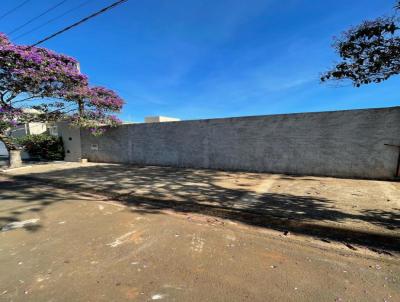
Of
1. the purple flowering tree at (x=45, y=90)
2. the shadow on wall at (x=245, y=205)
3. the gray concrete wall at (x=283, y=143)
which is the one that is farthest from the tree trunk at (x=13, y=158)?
the shadow on wall at (x=245, y=205)

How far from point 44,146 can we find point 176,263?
644 inches

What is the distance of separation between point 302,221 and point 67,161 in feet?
49.0

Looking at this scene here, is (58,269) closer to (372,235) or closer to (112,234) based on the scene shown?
(112,234)

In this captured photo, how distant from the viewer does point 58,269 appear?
287 centimetres

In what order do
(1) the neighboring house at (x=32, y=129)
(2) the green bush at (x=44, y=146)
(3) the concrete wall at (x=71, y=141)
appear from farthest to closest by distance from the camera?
(1) the neighboring house at (x=32, y=129), (2) the green bush at (x=44, y=146), (3) the concrete wall at (x=71, y=141)

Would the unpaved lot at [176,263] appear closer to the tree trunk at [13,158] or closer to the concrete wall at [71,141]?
the tree trunk at [13,158]

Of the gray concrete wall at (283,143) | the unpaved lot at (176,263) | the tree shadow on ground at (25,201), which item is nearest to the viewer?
the unpaved lot at (176,263)

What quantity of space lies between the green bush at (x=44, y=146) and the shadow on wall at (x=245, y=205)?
835 centimetres

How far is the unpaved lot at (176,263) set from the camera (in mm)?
2420

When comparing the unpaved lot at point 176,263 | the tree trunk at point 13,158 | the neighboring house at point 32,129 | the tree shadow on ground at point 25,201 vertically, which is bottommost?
the unpaved lot at point 176,263

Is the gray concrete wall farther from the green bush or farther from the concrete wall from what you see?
the green bush

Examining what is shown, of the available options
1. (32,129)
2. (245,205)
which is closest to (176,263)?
(245,205)

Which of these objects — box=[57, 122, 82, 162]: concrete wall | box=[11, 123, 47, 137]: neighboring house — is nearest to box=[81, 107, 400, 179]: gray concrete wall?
box=[57, 122, 82, 162]: concrete wall

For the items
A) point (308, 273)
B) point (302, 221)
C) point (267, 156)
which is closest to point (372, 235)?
point (302, 221)
